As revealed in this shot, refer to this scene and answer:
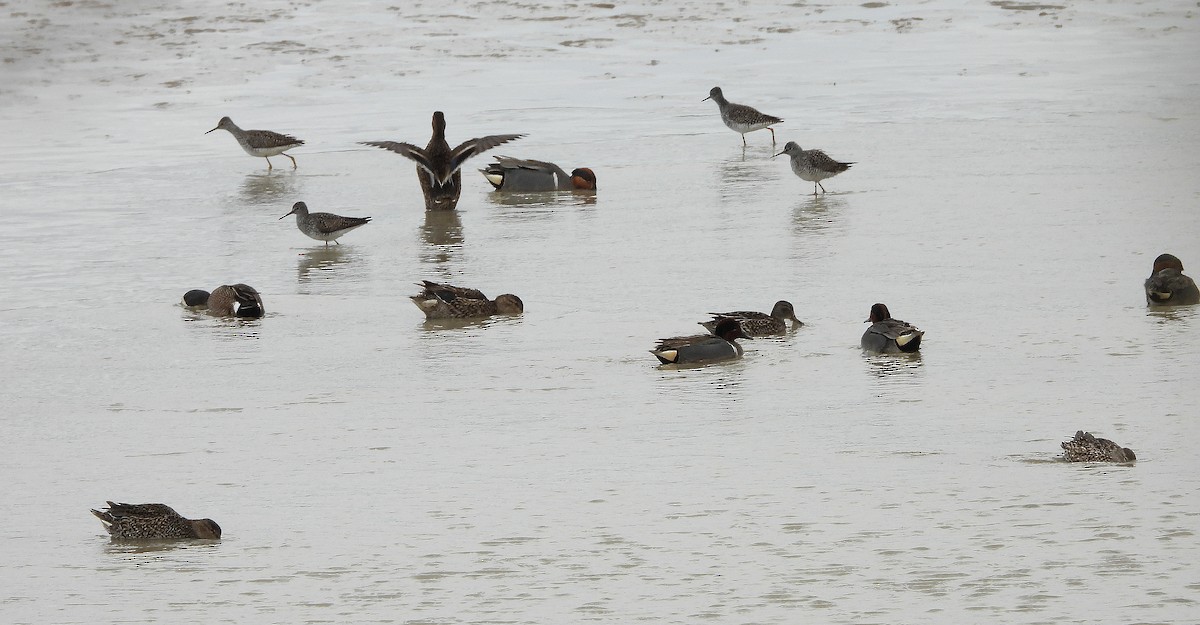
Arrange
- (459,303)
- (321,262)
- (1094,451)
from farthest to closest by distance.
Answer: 1. (321,262)
2. (459,303)
3. (1094,451)

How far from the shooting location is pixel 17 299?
13.5 m

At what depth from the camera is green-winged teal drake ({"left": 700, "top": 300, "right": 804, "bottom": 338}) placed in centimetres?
1131

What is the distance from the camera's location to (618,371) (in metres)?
10.6

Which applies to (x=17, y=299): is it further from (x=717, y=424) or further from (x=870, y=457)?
(x=870, y=457)

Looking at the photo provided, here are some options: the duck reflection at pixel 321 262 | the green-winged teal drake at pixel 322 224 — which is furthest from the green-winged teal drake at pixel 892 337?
the green-winged teal drake at pixel 322 224

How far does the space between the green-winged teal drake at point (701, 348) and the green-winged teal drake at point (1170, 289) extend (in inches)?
117

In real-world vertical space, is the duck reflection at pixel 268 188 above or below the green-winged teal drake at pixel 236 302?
above

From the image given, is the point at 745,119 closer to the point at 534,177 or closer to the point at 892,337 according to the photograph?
the point at 534,177

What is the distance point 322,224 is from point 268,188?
4097mm

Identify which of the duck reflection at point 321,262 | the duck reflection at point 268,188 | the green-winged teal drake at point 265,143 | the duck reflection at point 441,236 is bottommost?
the duck reflection at point 321,262

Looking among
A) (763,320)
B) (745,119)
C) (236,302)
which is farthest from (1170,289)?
(745,119)

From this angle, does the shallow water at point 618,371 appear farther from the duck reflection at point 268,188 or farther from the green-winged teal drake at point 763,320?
the green-winged teal drake at point 763,320

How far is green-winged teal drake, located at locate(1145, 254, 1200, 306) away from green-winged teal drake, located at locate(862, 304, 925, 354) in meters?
1.87

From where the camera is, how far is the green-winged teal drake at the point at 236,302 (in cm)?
1260
